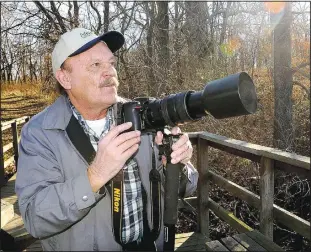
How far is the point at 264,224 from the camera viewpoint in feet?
7.33

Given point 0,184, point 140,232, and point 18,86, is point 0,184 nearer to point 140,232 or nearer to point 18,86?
point 140,232

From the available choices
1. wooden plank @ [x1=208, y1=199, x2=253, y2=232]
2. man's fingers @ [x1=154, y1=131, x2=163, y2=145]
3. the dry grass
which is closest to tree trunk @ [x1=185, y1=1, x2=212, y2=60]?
wooden plank @ [x1=208, y1=199, x2=253, y2=232]

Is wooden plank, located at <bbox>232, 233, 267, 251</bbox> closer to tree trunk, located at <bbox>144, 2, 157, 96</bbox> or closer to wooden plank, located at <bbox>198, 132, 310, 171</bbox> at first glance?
wooden plank, located at <bbox>198, 132, 310, 171</bbox>

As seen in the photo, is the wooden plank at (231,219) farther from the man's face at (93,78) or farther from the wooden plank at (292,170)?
the man's face at (93,78)

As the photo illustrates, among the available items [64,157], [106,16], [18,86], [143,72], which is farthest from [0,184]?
[18,86]

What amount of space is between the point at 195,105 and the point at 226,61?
193 inches

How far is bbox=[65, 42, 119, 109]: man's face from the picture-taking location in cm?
161

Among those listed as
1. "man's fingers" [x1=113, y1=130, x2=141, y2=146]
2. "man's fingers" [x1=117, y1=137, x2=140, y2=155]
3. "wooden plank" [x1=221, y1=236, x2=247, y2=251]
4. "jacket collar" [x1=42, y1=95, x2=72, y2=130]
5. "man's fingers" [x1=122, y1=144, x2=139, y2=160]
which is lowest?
"wooden plank" [x1=221, y1=236, x2=247, y2=251]

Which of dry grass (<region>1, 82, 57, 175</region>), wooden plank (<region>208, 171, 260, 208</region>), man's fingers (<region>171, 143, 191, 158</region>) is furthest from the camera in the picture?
dry grass (<region>1, 82, 57, 175</region>)

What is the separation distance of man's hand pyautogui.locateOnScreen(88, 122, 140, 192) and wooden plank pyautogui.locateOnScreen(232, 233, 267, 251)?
3.02ft

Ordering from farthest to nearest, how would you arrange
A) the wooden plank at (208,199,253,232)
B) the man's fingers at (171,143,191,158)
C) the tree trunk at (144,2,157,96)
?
the tree trunk at (144,2,157,96) < the wooden plank at (208,199,253,232) < the man's fingers at (171,143,191,158)

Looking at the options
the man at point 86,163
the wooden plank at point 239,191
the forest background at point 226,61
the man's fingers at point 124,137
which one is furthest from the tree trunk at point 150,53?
the man's fingers at point 124,137

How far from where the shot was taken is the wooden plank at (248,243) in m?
1.70

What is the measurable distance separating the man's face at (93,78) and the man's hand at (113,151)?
404 millimetres
